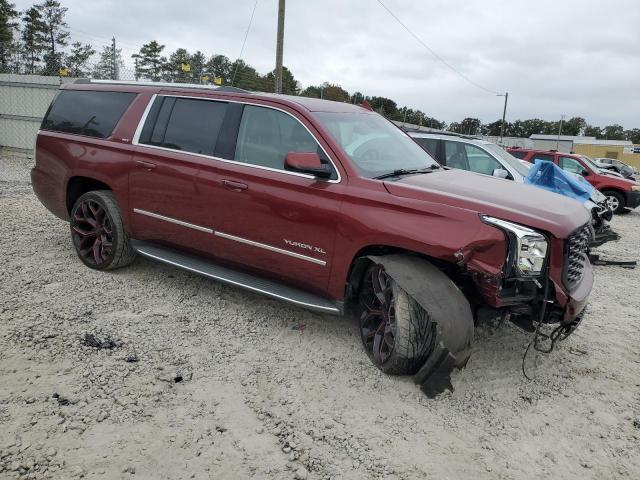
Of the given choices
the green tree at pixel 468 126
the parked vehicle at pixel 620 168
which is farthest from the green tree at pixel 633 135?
the parked vehicle at pixel 620 168

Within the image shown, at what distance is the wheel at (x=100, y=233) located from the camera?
466cm

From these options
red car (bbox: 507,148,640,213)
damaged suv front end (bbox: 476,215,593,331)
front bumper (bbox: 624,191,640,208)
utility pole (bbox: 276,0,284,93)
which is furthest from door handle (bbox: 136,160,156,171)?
front bumper (bbox: 624,191,640,208)

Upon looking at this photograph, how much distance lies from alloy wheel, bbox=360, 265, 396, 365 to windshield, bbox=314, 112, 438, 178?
750 millimetres

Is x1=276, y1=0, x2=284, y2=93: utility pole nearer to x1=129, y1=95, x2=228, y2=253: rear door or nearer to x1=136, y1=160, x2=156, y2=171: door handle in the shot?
x1=129, y1=95, x2=228, y2=253: rear door

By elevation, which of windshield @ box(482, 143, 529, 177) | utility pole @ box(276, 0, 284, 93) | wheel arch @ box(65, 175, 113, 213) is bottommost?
wheel arch @ box(65, 175, 113, 213)

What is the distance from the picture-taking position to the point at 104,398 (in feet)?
9.33

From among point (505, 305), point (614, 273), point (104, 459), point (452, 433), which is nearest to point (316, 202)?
point (505, 305)

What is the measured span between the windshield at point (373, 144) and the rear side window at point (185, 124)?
95 centimetres

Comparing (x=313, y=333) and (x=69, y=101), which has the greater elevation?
(x=69, y=101)

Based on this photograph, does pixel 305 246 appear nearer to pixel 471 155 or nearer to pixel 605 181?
pixel 471 155

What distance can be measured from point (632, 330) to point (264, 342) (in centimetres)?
326

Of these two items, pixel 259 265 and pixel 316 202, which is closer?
pixel 316 202

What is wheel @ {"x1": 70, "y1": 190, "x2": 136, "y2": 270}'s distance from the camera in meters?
4.66

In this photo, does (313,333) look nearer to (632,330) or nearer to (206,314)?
(206,314)
